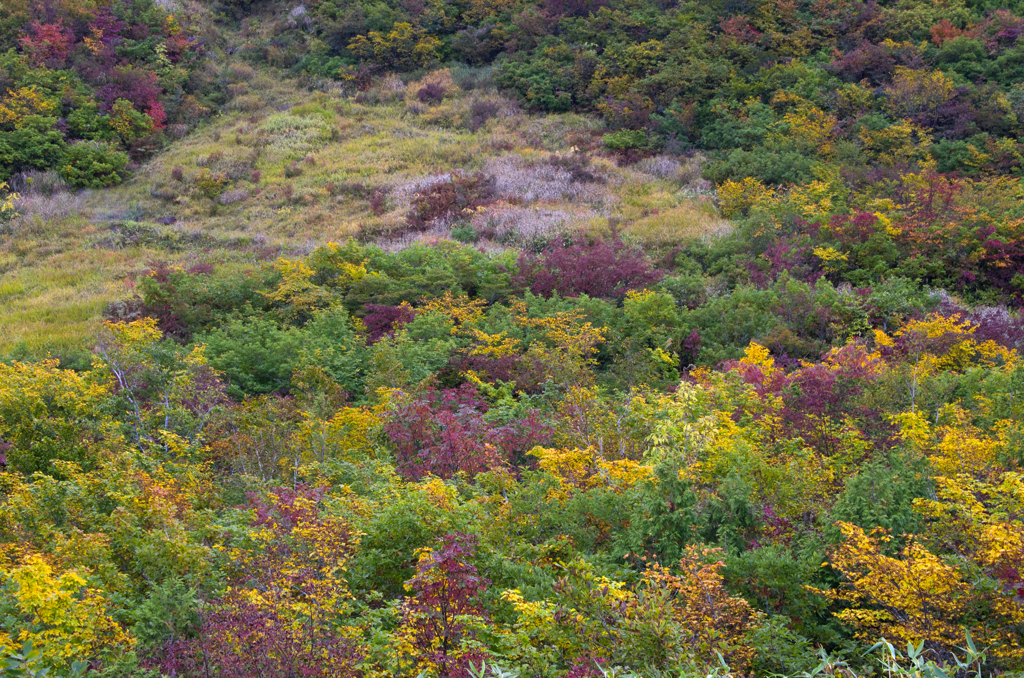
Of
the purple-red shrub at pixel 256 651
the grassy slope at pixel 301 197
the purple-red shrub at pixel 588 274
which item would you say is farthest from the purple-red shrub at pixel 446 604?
the grassy slope at pixel 301 197

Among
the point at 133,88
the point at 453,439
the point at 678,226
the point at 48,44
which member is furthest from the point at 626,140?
the point at 48,44

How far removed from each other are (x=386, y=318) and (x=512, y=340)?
262 centimetres

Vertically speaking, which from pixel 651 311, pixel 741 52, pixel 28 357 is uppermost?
pixel 741 52

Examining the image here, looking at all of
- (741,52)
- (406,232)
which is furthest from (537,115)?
(406,232)

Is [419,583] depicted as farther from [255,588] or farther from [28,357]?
[28,357]

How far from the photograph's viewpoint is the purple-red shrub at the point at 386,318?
13023 millimetres

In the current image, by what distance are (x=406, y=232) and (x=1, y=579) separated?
14.5m

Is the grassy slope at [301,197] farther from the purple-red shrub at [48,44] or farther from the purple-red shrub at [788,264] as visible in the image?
the purple-red shrub at [48,44]

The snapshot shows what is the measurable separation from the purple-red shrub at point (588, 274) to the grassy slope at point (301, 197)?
8.52 feet

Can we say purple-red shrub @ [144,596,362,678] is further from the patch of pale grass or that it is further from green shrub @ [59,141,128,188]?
green shrub @ [59,141,128,188]

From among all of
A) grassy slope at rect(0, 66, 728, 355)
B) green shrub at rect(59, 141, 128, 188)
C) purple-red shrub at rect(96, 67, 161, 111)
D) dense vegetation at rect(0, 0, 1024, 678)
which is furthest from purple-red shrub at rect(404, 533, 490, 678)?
purple-red shrub at rect(96, 67, 161, 111)

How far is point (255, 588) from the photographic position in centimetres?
468

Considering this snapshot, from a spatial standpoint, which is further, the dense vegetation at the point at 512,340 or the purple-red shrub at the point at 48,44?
the purple-red shrub at the point at 48,44

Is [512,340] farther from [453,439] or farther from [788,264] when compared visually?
[788,264]
